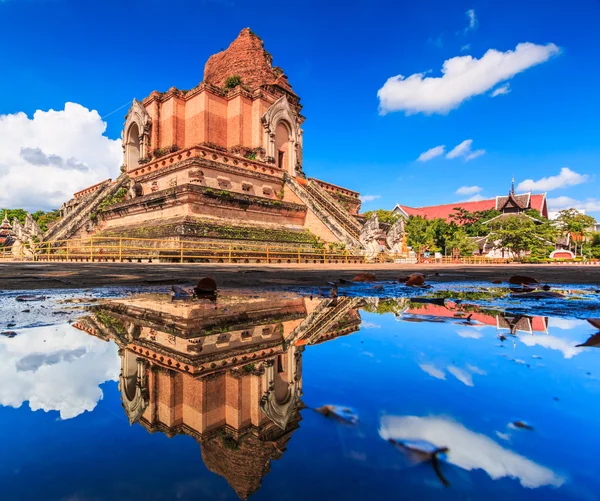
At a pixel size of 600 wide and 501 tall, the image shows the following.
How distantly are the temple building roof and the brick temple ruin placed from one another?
0.07m

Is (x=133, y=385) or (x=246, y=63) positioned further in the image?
(x=246, y=63)

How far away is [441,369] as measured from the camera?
1.12m

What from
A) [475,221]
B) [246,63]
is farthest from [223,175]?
[475,221]

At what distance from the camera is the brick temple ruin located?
14438 mm

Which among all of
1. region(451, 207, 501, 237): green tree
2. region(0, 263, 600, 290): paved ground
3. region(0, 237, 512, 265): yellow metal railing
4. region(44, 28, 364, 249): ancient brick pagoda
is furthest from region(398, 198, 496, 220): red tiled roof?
region(0, 263, 600, 290): paved ground

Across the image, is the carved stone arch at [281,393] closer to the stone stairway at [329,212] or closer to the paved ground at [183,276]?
the paved ground at [183,276]

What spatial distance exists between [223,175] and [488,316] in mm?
15055

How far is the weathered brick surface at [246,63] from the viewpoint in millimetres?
22094

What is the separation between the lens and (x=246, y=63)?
2231 centimetres

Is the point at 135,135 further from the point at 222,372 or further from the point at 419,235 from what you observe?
the point at 419,235

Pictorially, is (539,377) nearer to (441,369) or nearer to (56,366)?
(441,369)

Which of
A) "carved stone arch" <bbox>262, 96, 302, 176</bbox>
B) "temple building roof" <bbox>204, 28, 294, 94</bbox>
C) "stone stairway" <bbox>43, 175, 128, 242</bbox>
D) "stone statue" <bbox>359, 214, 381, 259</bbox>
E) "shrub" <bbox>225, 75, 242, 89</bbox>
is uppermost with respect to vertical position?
"temple building roof" <bbox>204, 28, 294, 94</bbox>

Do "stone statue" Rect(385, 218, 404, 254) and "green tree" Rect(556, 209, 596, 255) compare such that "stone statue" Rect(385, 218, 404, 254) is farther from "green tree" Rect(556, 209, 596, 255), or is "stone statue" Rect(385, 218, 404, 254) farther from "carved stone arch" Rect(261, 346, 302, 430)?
"green tree" Rect(556, 209, 596, 255)

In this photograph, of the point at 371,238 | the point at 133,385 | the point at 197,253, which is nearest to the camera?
the point at 133,385
